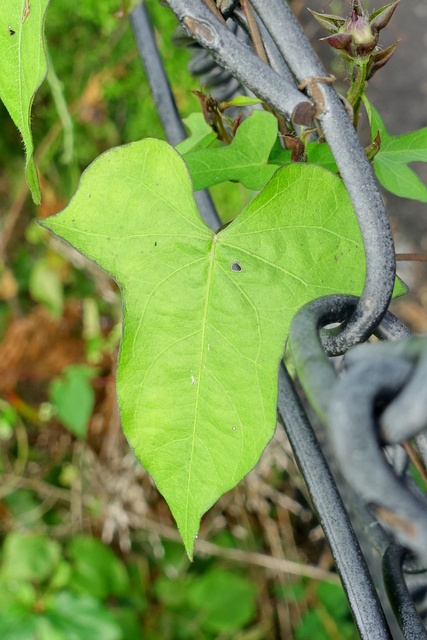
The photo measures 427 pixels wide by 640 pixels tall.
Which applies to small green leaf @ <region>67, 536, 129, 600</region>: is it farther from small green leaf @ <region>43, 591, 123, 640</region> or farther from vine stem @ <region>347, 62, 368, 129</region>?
vine stem @ <region>347, 62, 368, 129</region>

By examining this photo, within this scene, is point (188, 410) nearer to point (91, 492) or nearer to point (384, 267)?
point (384, 267)

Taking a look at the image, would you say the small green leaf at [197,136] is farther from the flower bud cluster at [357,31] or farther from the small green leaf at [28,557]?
the small green leaf at [28,557]

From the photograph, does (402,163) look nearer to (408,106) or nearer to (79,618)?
(79,618)

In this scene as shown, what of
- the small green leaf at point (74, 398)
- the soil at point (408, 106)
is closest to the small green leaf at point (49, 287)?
the small green leaf at point (74, 398)

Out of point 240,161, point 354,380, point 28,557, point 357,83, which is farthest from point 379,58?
point 28,557

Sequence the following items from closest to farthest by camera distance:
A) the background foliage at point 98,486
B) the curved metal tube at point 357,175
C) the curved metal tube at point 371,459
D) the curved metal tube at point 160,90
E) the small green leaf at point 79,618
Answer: the curved metal tube at point 371,459, the curved metal tube at point 357,175, the curved metal tube at point 160,90, the small green leaf at point 79,618, the background foliage at point 98,486

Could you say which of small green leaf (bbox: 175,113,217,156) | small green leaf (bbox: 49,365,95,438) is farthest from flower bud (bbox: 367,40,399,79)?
small green leaf (bbox: 49,365,95,438)
